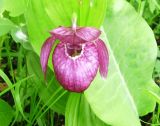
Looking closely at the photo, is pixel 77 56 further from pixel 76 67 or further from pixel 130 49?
pixel 130 49

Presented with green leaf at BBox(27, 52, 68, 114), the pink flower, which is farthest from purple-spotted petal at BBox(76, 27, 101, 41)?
green leaf at BBox(27, 52, 68, 114)

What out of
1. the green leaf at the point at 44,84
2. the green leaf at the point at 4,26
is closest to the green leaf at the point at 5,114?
the green leaf at the point at 44,84

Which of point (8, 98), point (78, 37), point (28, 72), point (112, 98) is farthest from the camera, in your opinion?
point (8, 98)

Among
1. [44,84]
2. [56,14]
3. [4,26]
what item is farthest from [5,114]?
[56,14]

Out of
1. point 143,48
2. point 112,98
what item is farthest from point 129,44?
point 112,98

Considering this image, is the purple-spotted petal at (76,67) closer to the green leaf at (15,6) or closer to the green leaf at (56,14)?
the green leaf at (56,14)

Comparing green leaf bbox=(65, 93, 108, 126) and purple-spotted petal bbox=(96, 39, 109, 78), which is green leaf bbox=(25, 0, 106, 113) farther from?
green leaf bbox=(65, 93, 108, 126)

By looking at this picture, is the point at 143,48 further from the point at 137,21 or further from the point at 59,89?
the point at 59,89

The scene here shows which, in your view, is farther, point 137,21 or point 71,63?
point 137,21
